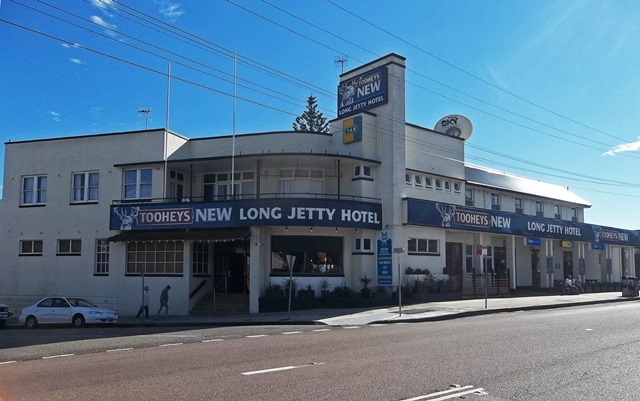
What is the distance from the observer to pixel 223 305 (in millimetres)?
29203

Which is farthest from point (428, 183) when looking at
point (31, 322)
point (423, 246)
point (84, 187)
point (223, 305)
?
point (31, 322)

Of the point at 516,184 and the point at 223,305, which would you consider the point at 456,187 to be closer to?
the point at 516,184

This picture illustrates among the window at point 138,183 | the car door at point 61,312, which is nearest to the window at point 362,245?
the window at point 138,183

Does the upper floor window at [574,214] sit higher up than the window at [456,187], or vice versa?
the window at [456,187]

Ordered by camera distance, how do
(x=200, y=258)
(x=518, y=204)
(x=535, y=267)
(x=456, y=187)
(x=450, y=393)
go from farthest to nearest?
(x=535, y=267) → (x=518, y=204) → (x=456, y=187) → (x=200, y=258) → (x=450, y=393)

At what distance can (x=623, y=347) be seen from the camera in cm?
1264

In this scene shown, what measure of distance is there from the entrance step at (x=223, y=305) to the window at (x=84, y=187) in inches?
338

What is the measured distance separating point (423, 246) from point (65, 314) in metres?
18.2

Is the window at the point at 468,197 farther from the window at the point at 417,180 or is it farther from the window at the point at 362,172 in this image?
the window at the point at 362,172

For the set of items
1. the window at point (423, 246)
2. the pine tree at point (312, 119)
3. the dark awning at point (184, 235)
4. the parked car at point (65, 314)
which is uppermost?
the pine tree at point (312, 119)

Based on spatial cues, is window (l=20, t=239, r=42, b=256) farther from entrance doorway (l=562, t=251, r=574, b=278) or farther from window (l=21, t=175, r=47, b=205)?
entrance doorway (l=562, t=251, r=574, b=278)

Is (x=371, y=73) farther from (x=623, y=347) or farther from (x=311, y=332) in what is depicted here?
(x=623, y=347)

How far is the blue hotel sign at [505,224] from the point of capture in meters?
31.1

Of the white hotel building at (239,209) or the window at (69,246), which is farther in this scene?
the window at (69,246)
